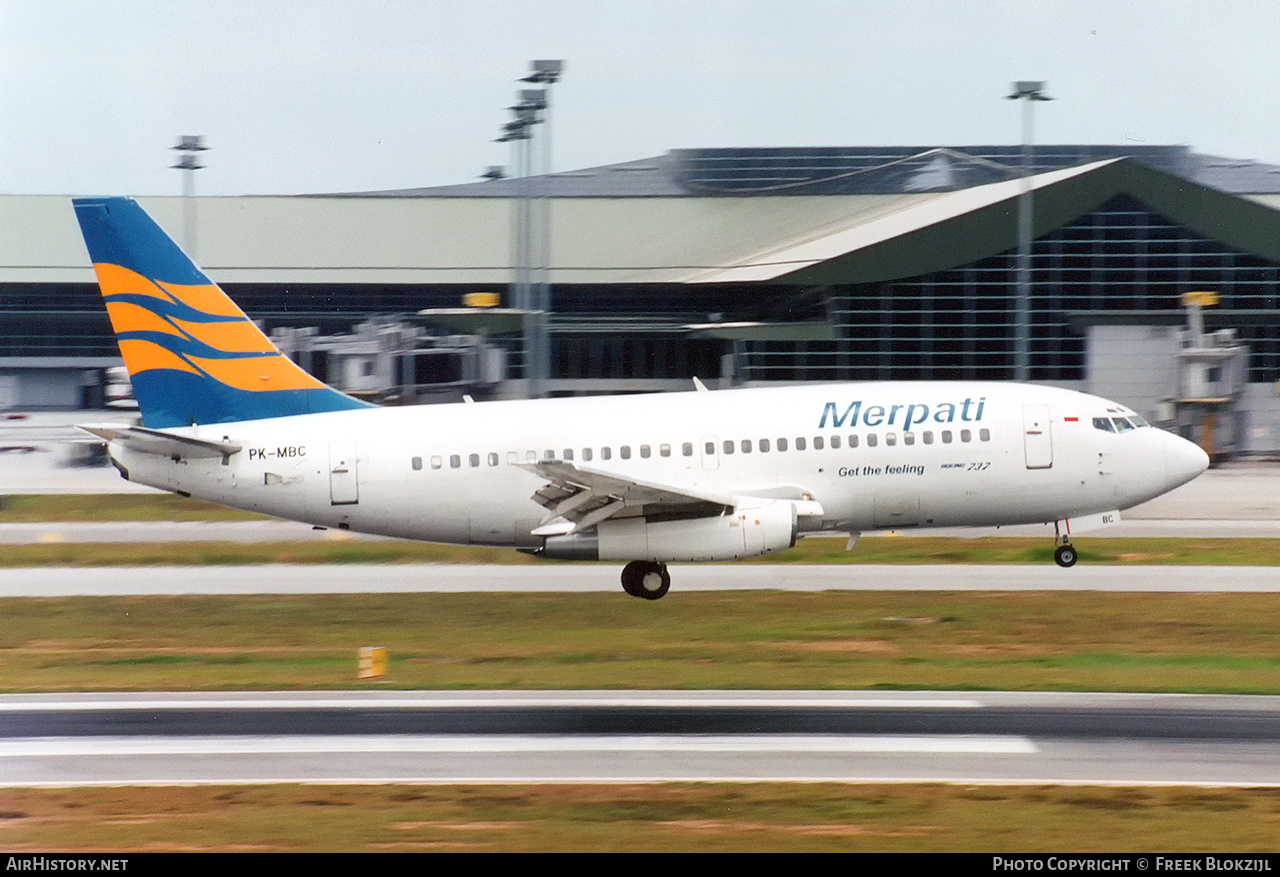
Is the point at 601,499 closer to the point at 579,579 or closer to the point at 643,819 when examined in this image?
the point at 579,579

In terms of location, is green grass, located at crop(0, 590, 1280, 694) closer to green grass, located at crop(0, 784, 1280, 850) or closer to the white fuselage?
the white fuselage

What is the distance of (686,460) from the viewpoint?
86.2 ft

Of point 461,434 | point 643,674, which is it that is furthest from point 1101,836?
point 461,434

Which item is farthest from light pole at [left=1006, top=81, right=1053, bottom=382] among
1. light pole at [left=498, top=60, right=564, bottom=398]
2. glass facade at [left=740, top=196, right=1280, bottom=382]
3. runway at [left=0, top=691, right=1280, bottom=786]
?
runway at [left=0, top=691, right=1280, bottom=786]

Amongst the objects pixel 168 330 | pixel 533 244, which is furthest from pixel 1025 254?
pixel 168 330

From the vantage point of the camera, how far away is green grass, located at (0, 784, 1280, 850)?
13.0 m

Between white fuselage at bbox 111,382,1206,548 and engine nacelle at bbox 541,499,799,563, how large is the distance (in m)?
0.97

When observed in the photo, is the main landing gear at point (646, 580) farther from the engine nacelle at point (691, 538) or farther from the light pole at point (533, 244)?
the light pole at point (533, 244)

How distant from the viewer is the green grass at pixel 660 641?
2023cm

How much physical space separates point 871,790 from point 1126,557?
19.0 m

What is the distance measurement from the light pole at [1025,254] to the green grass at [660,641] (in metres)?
25.3

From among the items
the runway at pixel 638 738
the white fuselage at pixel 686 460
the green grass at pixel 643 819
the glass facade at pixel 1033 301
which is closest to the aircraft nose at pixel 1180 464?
the white fuselage at pixel 686 460
